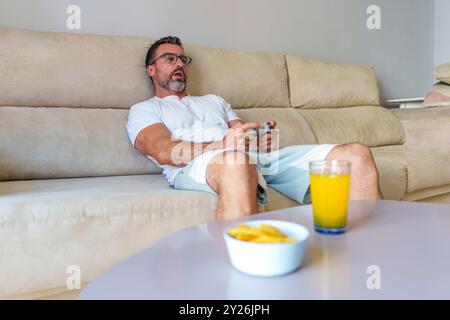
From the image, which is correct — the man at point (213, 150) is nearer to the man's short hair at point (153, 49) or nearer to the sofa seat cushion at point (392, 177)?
the man's short hair at point (153, 49)

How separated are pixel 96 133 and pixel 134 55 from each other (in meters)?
0.41

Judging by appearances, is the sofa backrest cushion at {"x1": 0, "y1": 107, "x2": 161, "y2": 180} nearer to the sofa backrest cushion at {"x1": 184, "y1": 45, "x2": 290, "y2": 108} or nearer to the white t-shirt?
the white t-shirt

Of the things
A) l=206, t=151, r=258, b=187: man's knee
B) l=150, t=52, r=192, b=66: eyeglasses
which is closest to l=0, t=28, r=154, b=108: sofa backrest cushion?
l=150, t=52, r=192, b=66: eyeglasses

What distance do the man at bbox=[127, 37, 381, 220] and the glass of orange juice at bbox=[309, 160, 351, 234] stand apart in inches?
14.9

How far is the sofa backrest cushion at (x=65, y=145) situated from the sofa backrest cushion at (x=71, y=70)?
0.05m

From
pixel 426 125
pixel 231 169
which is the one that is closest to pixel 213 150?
pixel 231 169

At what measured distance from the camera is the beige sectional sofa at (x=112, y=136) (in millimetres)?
1061

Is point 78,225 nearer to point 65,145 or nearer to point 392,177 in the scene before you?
point 65,145

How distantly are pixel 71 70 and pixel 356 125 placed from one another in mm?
1600

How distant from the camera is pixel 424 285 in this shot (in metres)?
0.55

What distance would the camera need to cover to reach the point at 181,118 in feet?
5.47

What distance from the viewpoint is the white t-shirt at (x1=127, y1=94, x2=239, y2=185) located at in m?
1.61

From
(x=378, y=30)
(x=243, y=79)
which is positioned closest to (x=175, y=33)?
(x=243, y=79)

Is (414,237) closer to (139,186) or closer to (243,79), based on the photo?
(139,186)
